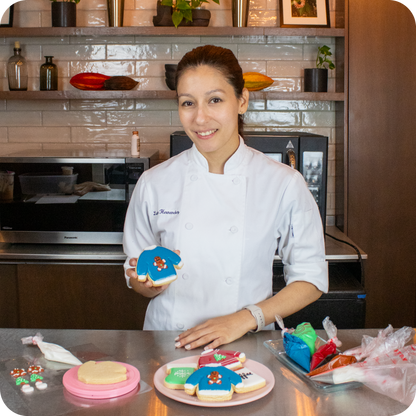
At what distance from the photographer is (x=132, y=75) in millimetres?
2852

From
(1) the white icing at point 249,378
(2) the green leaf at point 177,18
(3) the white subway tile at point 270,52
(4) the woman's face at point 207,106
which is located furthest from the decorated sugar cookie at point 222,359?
(3) the white subway tile at point 270,52

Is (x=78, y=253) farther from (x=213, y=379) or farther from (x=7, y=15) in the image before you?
(x=213, y=379)

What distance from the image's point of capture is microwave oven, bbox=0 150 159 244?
7.78ft

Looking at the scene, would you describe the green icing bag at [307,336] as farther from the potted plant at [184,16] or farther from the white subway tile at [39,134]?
the white subway tile at [39,134]

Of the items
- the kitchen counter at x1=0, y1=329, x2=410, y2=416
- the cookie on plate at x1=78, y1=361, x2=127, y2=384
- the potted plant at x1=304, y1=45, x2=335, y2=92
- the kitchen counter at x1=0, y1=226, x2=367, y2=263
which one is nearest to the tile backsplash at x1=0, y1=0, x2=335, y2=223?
the potted plant at x1=304, y1=45, x2=335, y2=92

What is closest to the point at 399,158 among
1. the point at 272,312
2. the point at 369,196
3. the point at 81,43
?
the point at 369,196

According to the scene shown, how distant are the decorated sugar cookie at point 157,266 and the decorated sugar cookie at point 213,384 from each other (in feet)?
0.86

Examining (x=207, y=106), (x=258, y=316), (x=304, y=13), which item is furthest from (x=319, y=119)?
(x=258, y=316)

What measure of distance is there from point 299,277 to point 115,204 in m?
1.21

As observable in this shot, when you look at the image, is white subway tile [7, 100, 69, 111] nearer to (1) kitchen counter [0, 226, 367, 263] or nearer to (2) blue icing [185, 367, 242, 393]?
(1) kitchen counter [0, 226, 367, 263]

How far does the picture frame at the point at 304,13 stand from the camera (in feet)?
8.91

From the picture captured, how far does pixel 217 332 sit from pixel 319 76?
1.87 meters

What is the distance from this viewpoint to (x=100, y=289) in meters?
2.44

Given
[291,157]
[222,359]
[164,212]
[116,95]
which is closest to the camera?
[222,359]
